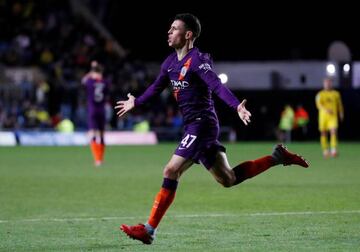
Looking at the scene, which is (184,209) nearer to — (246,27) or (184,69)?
(184,69)

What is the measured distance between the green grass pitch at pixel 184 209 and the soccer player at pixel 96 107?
56cm

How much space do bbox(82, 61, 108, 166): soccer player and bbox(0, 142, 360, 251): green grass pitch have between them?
1.85 feet

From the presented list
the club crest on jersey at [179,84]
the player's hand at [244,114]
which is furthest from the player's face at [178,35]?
the player's hand at [244,114]

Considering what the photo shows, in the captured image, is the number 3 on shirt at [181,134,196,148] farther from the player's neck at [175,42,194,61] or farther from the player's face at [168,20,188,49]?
the player's face at [168,20,188,49]

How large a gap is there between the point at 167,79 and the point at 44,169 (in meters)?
11.7

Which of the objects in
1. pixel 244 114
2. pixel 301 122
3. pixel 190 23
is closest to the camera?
pixel 244 114

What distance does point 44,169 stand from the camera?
20953mm

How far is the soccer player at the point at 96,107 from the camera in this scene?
72.1 feet

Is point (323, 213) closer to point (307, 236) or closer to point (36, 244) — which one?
point (307, 236)

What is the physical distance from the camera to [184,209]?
1260cm

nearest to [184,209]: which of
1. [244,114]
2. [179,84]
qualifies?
[179,84]

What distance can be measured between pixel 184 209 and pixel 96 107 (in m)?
10.1

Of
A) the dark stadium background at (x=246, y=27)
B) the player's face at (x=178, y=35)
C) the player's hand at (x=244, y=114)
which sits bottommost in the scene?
the player's hand at (x=244, y=114)

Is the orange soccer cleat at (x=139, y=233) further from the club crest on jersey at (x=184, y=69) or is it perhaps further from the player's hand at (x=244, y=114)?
the club crest on jersey at (x=184, y=69)
